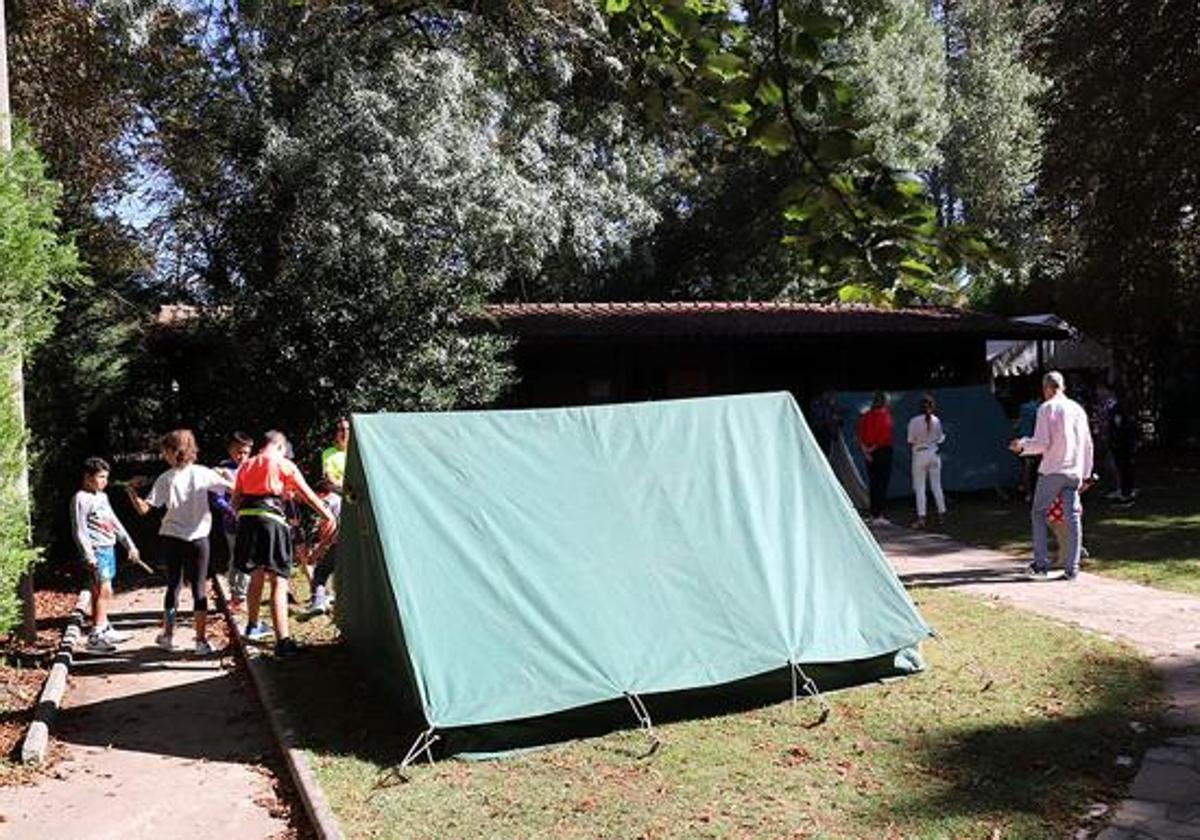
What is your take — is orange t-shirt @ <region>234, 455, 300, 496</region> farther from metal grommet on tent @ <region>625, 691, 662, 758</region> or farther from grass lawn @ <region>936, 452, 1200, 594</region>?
grass lawn @ <region>936, 452, 1200, 594</region>

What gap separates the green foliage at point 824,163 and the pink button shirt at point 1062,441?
7596mm

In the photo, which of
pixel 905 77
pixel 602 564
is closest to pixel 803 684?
pixel 602 564

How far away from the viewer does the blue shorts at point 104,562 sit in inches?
353

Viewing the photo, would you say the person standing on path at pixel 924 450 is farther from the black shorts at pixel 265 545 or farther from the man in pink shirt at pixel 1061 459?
the black shorts at pixel 265 545

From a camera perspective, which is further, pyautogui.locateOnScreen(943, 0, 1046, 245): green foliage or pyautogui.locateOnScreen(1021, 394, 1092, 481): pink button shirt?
pyautogui.locateOnScreen(943, 0, 1046, 245): green foliage

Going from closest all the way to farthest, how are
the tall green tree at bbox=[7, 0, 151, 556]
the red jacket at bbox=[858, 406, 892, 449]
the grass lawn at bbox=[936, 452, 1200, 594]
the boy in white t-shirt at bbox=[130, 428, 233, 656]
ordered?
1. the boy in white t-shirt at bbox=[130, 428, 233, 656]
2. the grass lawn at bbox=[936, 452, 1200, 594]
3. the tall green tree at bbox=[7, 0, 151, 556]
4. the red jacket at bbox=[858, 406, 892, 449]

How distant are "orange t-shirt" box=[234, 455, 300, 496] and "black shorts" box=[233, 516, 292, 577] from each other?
0.66 feet

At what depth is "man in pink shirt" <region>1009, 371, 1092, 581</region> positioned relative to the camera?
9555 millimetres

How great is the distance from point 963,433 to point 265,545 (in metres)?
12.4

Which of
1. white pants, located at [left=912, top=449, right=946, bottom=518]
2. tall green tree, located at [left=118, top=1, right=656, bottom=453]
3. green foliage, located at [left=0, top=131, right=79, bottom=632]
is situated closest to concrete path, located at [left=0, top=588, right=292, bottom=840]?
green foliage, located at [left=0, top=131, right=79, bottom=632]

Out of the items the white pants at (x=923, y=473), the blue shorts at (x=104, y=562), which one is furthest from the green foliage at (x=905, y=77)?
the blue shorts at (x=104, y=562)

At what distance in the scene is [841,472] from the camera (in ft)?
54.6

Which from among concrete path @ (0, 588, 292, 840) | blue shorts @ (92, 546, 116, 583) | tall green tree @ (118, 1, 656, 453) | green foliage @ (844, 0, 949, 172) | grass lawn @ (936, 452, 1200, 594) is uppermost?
green foliage @ (844, 0, 949, 172)

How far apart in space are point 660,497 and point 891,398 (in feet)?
37.9
